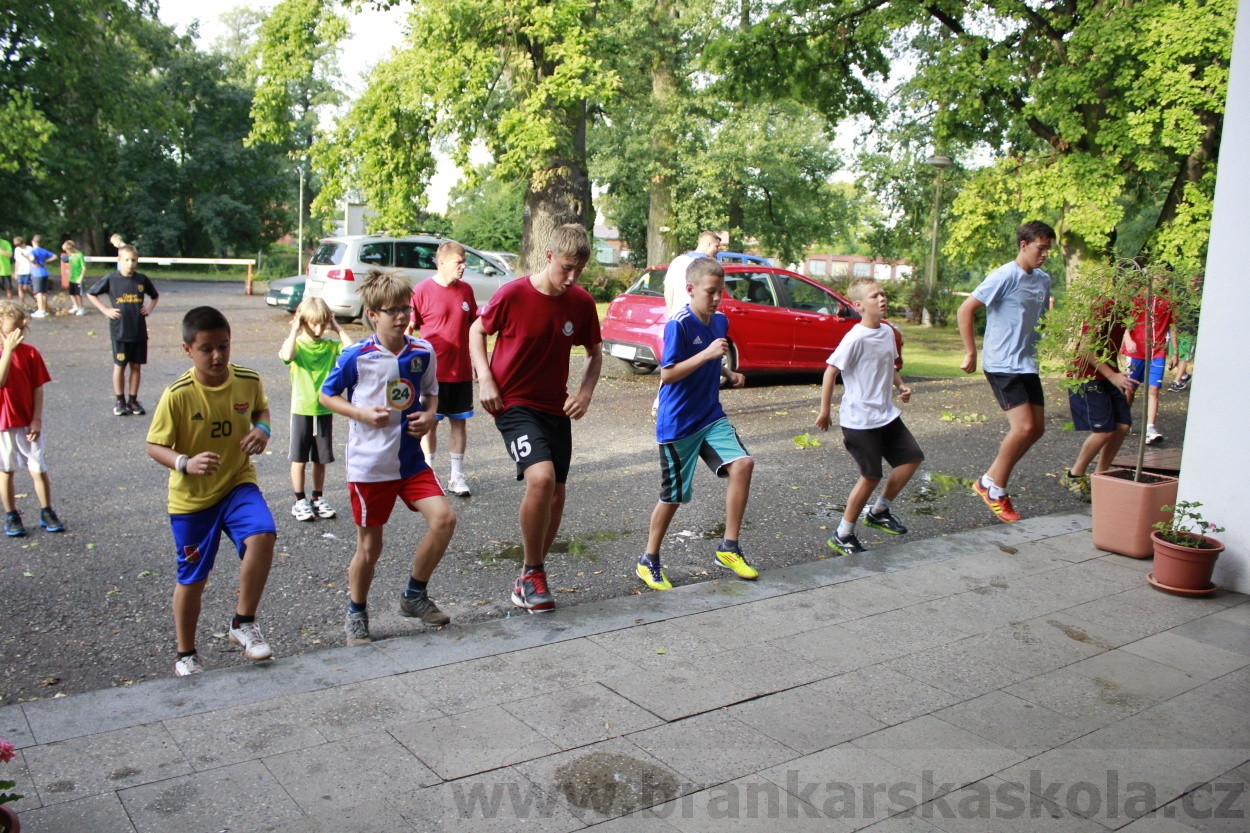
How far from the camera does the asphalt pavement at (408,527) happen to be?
15.4ft

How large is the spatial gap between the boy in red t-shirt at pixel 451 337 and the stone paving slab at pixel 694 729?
2.77 m

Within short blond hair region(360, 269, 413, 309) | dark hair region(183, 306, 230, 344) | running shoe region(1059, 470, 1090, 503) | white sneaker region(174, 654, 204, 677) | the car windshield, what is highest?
the car windshield

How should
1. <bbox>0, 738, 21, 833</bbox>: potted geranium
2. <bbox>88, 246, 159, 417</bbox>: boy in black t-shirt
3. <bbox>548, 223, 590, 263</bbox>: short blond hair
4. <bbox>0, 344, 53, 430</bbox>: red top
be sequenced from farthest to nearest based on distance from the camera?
<bbox>88, 246, 159, 417</bbox>: boy in black t-shirt < <bbox>0, 344, 53, 430</bbox>: red top < <bbox>548, 223, 590, 263</bbox>: short blond hair < <bbox>0, 738, 21, 833</bbox>: potted geranium

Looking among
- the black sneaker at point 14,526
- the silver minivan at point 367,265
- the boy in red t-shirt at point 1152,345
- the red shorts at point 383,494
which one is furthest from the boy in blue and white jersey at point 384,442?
the silver minivan at point 367,265

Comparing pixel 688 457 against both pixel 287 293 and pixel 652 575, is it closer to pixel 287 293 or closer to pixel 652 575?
pixel 652 575

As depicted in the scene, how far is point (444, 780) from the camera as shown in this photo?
3.28 m

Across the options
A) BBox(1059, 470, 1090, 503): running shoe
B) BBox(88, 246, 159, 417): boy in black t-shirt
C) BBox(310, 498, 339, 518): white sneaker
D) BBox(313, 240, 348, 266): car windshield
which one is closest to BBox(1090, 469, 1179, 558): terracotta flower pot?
BBox(1059, 470, 1090, 503): running shoe

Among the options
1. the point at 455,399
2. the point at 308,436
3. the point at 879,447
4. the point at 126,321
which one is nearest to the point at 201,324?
the point at 308,436

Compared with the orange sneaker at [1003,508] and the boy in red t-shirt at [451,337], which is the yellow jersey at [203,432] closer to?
the boy in red t-shirt at [451,337]

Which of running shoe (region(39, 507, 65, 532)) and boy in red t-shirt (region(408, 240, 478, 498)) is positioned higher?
boy in red t-shirt (region(408, 240, 478, 498))

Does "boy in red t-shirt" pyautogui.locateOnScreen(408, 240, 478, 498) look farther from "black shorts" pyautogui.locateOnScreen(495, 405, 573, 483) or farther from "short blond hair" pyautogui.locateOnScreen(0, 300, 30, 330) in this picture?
"short blond hair" pyautogui.locateOnScreen(0, 300, 30, 330)

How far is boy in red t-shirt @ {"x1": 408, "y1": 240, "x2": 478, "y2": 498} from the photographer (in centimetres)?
743

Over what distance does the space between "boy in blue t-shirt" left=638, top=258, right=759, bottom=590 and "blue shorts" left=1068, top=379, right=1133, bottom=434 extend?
3146mm

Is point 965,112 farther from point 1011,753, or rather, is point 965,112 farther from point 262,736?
point 262,736
